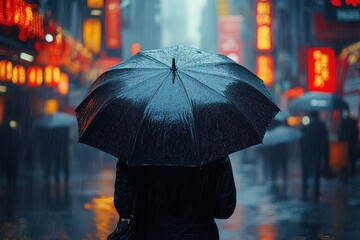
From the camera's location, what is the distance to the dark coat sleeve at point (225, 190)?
12.1ft

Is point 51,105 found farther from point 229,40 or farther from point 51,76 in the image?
point 229,40

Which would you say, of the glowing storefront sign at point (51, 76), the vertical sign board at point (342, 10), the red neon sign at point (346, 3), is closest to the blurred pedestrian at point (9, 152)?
the glowing storefront sign at point (51, 76)

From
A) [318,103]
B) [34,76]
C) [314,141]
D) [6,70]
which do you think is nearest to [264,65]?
[34,76]

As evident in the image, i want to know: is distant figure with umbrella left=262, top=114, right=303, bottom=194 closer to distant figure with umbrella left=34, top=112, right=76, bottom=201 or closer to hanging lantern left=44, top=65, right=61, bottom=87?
distant figure with umbrella left=34, top=112, right=76, bottom=201

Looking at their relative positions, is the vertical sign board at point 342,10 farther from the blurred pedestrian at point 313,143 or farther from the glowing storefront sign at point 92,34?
the glowing storefront sign at point 92,34

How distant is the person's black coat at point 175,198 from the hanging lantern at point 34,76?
66.4 ft

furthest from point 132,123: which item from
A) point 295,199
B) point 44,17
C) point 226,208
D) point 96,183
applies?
point 44,17

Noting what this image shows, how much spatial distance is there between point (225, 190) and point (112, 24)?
35306mm

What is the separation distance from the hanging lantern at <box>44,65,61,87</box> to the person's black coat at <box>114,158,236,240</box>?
73.7ft

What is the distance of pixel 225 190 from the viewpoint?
12.1ft

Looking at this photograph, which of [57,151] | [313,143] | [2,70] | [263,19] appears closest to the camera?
[313,143]

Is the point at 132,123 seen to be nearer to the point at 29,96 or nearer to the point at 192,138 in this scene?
the point at 192,138

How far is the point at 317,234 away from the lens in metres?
8.14

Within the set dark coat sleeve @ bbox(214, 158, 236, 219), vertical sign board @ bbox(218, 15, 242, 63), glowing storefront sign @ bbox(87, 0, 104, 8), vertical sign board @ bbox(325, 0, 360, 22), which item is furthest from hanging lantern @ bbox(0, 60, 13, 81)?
vertical sign board @ bbox(218, 15, 242, 63)
